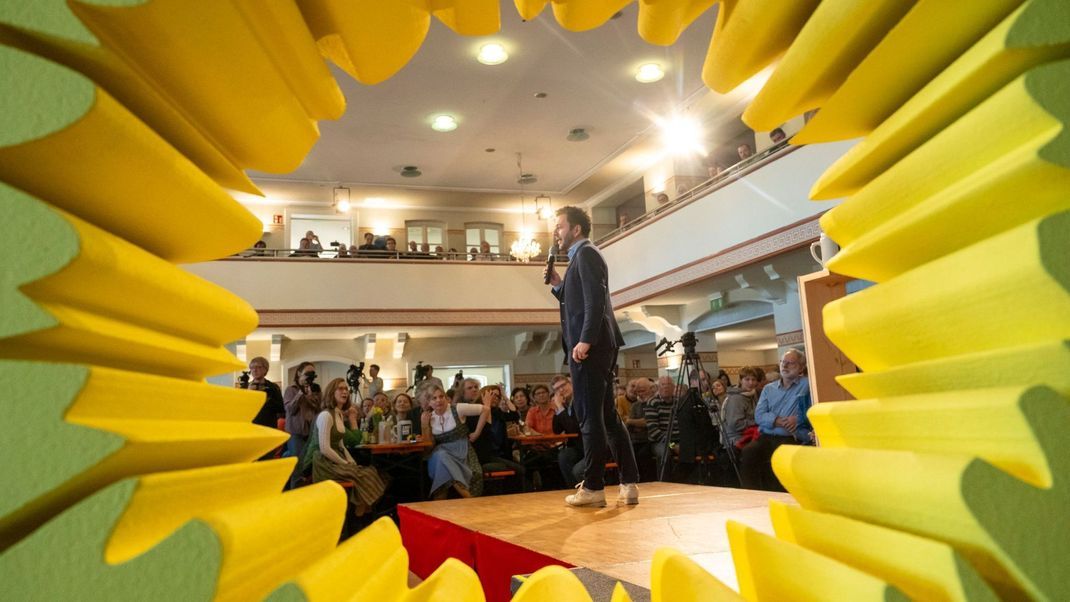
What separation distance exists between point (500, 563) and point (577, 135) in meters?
8.69

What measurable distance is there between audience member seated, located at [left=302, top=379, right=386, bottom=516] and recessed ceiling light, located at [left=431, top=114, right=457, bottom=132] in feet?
17.1

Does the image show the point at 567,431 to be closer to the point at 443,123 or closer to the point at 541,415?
the point at 541,415

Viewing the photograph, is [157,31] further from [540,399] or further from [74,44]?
[540,399]

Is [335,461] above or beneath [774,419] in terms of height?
beneath

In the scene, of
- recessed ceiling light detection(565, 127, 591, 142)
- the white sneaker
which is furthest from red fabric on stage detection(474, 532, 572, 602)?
recessed ceiling light detection(565, 127, 591, 142)

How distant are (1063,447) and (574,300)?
278 cm

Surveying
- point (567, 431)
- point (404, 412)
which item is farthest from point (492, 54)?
point (567, 431)

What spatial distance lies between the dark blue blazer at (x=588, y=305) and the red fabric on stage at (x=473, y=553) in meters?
0.88

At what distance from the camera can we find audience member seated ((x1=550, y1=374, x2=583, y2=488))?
5.70m

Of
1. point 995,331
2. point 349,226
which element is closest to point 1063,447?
point 995,331

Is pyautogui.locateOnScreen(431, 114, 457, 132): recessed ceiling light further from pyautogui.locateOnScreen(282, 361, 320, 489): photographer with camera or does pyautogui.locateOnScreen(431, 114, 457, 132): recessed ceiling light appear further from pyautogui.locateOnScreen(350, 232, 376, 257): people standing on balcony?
pyautogui.locateOnScreen(282, 361, 320, 489): photographer with camera

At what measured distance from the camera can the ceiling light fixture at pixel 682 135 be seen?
10.1 metres

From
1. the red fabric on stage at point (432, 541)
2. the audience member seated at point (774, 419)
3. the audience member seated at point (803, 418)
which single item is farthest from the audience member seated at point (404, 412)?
the audience member seated at point (803, 418)

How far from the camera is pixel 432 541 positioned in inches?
115
